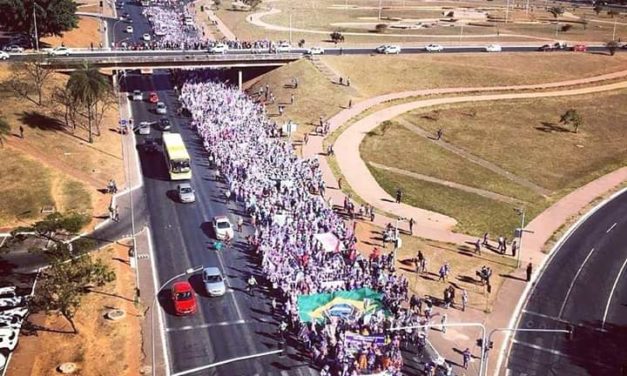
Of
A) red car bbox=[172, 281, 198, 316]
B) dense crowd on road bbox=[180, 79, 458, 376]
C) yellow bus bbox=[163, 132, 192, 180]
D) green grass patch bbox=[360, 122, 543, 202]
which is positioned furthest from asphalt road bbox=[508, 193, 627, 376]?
yellow bus bbox=[163, 132, 192, 180]

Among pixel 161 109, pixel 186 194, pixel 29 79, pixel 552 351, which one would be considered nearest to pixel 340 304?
pixel 552 351

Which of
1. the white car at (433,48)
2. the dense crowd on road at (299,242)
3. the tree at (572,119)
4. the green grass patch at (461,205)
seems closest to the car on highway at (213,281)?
the dense crowd on road at (299,242)

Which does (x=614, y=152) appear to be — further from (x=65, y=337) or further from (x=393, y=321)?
(x=65, y=337)

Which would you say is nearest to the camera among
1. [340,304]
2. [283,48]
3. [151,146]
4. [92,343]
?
[92,343]

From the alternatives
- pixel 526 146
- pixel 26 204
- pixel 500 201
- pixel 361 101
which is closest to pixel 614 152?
pixel 526 146

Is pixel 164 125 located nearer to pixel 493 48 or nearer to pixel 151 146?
pixel 151 146

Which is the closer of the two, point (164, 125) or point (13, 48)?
point (164, 125)

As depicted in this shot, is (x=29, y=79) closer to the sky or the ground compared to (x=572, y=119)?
closer to the sky
